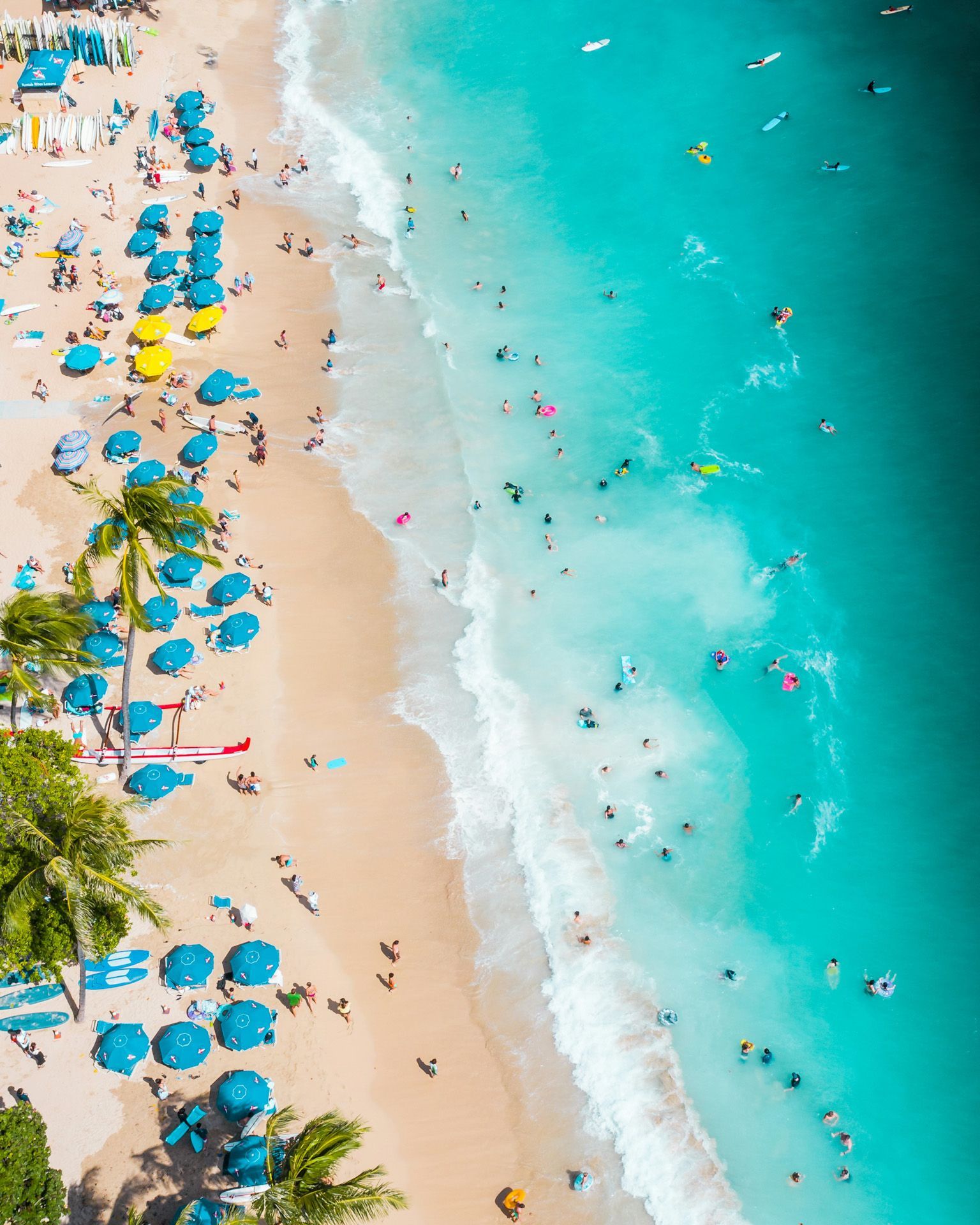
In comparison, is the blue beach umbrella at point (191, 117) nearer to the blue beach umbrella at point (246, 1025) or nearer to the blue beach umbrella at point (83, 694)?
the blue beach umbrella at point (83, 694)

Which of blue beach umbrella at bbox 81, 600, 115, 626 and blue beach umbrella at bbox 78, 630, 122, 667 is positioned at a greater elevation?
blue beach umbrella at bbox 81, 600, 115, 626

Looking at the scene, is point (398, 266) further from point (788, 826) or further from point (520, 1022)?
point (520, 1022)

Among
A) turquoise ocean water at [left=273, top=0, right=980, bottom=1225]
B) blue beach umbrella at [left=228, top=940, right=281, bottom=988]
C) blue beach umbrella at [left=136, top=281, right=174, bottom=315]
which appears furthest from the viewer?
blue beach umbrella at [left=136, top=281, right=174, bottom=315]

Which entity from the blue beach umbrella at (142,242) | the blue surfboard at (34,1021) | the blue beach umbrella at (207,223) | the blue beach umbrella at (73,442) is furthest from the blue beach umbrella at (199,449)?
the blue surfboard at (34,1021)

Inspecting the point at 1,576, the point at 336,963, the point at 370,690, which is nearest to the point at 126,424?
the point at 1,576

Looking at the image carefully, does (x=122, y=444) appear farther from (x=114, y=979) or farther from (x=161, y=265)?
(x=114, y=979)

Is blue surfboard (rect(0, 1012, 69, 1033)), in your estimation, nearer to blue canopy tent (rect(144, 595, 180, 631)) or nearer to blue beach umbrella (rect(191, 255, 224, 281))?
blue canopy tent (rect(144, 595, 180, 631))

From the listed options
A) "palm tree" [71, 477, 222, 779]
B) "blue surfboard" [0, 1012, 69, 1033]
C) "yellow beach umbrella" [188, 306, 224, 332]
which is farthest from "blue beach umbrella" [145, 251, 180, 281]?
"blue surfboard" [0, 1012, 69, 1033]
